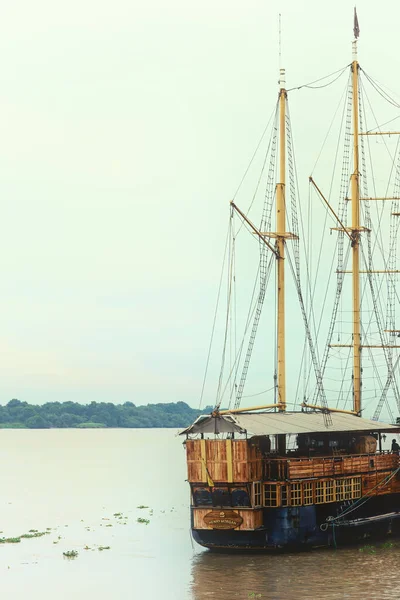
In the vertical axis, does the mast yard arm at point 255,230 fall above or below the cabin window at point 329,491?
above

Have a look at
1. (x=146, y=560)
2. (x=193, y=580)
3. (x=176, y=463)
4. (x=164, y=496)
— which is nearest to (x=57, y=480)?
(x=164, y=496)

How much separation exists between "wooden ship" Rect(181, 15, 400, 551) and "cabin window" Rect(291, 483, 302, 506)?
0.05 metres

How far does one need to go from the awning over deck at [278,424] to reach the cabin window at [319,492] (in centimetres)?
258

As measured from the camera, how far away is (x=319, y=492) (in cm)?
4906

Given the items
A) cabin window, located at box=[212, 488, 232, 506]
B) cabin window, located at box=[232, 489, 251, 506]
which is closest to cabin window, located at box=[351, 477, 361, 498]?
cabin window, located at box=[232, 489, 251, 506]

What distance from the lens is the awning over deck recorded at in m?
47.9

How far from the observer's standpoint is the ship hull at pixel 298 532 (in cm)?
4734

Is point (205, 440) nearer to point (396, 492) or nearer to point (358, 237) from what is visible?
point (396, 492)

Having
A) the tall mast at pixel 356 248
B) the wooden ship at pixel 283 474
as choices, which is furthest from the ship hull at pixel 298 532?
the tall mast at pixel 356 248

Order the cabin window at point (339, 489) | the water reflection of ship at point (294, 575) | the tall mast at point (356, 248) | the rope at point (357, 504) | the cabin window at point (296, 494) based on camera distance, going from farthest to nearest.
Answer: the tall mast at point (356, 248), the cabin window at point (339, 489), the rope at point (357, 504), the cabin window at point (296, 494), the water reflection of ship at point (294, 575)

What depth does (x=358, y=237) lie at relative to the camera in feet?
244

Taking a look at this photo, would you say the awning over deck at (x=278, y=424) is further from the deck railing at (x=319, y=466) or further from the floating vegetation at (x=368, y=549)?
the floating vegetation at (x=368, y=549)

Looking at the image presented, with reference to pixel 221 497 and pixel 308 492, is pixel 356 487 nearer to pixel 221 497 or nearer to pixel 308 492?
pixel 308 492

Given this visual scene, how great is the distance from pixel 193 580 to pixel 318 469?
28.2 ft
